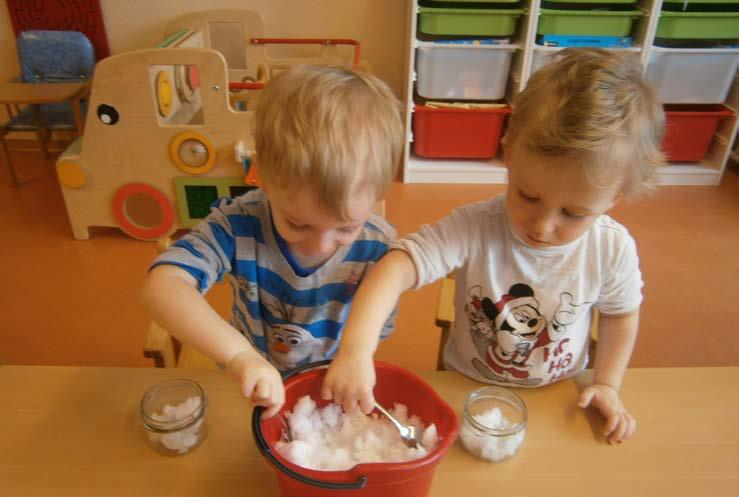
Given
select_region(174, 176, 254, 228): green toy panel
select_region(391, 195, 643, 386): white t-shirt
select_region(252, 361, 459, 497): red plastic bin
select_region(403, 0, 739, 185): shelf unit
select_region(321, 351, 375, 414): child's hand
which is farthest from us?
select_region(403, 0, 739, 185): shelf unit

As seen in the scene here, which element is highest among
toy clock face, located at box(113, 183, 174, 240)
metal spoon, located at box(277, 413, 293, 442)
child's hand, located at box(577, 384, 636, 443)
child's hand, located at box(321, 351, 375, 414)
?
child's hand, located at box(321, 351, 375, 414)

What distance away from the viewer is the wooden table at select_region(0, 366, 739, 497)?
660mm

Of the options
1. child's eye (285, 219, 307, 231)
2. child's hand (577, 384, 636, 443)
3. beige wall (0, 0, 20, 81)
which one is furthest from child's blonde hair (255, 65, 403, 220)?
beige wall (0, 0, 20, 81)

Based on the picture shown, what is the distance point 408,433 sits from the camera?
0.65 metres

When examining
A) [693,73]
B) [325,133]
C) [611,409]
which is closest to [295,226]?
[325,133]

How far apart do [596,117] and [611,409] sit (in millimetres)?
369

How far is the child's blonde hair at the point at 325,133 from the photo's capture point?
0.62m

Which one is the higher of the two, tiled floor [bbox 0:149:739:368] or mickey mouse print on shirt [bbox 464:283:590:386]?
mickey mouse print on shirt [bbox 464:283:590:386]

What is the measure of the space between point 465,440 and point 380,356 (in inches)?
41.0

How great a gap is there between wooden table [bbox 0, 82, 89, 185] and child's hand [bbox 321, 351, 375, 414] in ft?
7.44

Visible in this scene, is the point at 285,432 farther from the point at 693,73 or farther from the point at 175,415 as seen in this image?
the point at 693,73

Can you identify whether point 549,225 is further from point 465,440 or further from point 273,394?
point 273,394

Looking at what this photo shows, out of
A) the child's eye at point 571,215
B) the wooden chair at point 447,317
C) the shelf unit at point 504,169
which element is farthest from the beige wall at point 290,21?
the child's eye at point 571,215

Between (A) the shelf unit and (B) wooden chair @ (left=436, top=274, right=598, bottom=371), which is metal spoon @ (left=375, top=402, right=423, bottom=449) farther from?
(A) the shelf unit
